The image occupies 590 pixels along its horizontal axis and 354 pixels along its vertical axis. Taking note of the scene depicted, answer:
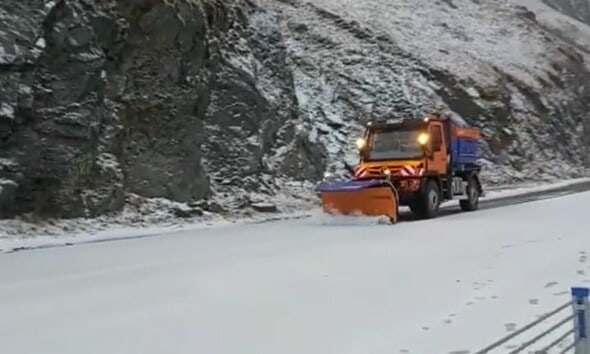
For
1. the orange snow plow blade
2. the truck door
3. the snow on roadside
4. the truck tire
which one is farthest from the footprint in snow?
the truck door

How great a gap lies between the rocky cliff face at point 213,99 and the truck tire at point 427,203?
5.17 metres

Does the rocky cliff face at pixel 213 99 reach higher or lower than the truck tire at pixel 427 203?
higher

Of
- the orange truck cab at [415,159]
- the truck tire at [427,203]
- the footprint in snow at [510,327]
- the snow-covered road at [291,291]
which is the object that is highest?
the orange truck cab at [415,159]

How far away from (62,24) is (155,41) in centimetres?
322

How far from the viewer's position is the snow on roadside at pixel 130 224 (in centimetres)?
1556

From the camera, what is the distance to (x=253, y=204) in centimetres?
2217

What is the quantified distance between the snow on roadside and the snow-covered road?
1.23m

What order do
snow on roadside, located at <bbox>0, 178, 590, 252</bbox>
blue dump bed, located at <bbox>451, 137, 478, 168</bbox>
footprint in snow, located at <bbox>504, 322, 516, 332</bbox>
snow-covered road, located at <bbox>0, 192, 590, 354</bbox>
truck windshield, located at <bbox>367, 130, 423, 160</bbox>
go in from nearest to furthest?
snow-covered road, located at <bbox>0, 192, 590, 354</bbox>, footprint in snow, located at <bbox>504, 322, 516, 332</bbox>, snow on roadside, located at <bbox>0, 178, 590, 252</bbox>, truck windshield, located at <bbox>367, 130, 423, 160</bbox>, blue dump bed, located at <bbox>451, 137, 478, 168</bbox>

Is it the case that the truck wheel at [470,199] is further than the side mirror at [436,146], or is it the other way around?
the truck wheel at [470,199]

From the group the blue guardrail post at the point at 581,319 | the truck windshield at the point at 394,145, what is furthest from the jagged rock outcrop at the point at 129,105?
the blue guardrail post at the point at 581,319

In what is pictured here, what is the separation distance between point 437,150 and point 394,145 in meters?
1.23

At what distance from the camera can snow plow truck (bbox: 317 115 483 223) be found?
18.1 meters

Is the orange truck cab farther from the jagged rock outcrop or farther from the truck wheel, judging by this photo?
the jagged rock outcrop

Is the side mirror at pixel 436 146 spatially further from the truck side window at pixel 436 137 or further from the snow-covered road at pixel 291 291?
the snow-covered road at pixel 291 291
